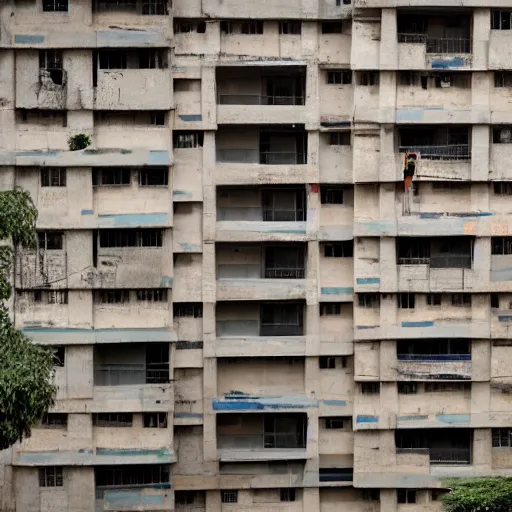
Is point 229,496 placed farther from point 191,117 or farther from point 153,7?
point 153,7

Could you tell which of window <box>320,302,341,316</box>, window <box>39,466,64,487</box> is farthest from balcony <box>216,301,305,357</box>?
window <box>39,466,64,487</box>

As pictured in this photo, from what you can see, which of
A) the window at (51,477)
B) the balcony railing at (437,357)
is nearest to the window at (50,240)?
the window at (51,477)

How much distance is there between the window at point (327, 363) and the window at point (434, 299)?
3200 mm

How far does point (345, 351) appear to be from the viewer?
3008cm

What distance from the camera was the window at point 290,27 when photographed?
29.8 m

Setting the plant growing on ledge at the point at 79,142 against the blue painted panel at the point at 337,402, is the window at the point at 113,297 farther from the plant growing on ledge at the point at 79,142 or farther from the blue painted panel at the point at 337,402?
the blue painted panel at the point at 337,402

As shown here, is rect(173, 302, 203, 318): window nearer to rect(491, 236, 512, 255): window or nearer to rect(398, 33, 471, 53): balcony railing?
rect(491, 236, 512, 255): window

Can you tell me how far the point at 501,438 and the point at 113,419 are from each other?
11113mm

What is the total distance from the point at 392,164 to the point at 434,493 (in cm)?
948

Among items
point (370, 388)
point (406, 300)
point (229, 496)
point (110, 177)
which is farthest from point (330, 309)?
point (110, 177)

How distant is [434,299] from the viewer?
30.2 m

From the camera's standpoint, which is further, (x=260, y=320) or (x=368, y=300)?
(x=260, y=320)

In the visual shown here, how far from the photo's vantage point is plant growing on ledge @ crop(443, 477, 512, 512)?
28406 millimetres

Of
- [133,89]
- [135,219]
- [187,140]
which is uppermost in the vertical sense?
[133,89]
